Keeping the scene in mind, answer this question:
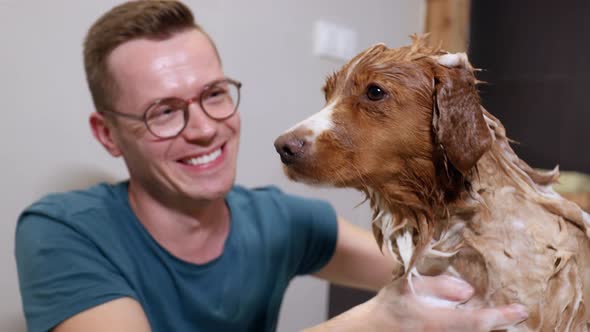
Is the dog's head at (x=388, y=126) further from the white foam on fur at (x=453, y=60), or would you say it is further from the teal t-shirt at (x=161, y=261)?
the teal t-shirt at (x=161, y=261)

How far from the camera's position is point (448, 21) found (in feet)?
7.23

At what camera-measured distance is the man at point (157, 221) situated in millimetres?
1181

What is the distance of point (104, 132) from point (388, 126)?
85cm

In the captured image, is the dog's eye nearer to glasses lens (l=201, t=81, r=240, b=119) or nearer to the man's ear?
glasses lens (l=201, t=81, r=240, b=119)

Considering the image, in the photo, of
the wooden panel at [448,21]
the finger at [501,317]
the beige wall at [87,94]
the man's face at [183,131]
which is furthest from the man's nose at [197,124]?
the wooden panel at [448,21]

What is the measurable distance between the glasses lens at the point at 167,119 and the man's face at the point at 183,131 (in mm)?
14

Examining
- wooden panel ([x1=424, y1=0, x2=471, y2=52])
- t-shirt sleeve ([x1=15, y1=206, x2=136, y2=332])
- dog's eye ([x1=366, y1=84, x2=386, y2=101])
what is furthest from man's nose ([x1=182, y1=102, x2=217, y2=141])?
wooden panel ([x1=424, y1=0, x2=471, y2=52])

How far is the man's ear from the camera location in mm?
1397

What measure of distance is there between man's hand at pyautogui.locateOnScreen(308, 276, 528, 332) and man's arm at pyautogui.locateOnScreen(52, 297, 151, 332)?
38 centimetres

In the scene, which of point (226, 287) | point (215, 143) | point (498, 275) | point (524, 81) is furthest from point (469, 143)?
point (524, 81)

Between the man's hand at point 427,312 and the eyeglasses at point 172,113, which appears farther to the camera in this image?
the eyeglasses at point 172,113

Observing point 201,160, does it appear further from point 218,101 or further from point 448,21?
point 448,21

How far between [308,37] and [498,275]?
4.24 feet

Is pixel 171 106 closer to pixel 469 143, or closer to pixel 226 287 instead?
pixel 226 287
